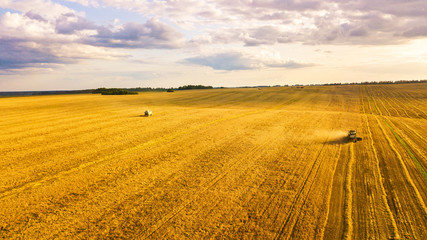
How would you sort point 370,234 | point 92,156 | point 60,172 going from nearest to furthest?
1. point 370,234
2. point 60,172
3. point 92,156

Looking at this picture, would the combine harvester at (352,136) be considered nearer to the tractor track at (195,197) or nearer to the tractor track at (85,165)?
the tractor track at (195,197)

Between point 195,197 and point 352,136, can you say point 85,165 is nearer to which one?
point 195,197

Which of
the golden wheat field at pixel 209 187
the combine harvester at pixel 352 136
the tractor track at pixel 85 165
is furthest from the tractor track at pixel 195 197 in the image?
the combine harvester at pixel 352 136

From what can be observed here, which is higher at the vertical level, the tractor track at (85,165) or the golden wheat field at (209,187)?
the tractor track at (85,165)

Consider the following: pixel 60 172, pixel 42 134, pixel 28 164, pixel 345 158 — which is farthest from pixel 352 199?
pixel 42 134

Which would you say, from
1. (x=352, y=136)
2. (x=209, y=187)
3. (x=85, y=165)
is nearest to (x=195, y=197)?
(x=209, y=187)

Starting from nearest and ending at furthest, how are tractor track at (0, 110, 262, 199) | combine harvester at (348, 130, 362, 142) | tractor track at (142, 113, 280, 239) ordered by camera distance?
tractor track at (142, 113, 280, 239)
tractor track at (0, 110, 262, 199)
combine harvester at (348, 130, 362, 142)

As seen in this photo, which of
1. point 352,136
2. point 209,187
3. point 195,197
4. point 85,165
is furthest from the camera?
point 352,136

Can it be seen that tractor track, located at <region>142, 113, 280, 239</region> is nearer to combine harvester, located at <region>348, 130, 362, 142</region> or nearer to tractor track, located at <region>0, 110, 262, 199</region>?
tractor track, located at <region>0, 110, 262, 199</region>

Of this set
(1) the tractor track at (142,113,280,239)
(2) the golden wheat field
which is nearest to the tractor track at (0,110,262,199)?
(2) the golden wheat field

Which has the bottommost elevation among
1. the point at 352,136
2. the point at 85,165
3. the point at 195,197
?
the point at 195,197

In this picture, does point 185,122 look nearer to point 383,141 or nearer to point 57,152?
point 57,152
